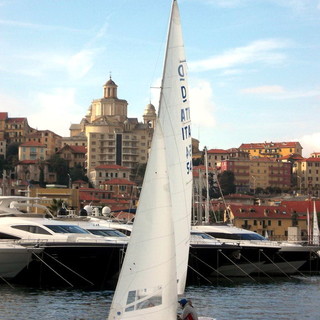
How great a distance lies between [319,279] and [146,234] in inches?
1539

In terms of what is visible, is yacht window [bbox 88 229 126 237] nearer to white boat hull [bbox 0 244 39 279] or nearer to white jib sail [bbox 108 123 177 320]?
white boat hull [bbox 0 244 39 279]

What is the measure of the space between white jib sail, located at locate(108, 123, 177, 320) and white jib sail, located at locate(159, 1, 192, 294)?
2.17 m

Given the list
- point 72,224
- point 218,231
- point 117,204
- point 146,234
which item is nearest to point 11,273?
point 72,224

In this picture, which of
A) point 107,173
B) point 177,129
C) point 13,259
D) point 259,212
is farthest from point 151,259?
point 107,173

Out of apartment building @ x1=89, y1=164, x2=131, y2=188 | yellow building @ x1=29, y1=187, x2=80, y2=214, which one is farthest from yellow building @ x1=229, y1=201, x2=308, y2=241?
apartment building @ x1=89, y1=164, x2=131, y2=188

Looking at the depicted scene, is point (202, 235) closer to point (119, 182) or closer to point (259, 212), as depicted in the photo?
point (259, 212)

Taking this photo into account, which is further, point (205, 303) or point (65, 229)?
point (65, 229)

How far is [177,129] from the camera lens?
975 inches

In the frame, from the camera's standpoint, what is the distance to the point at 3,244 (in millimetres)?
43969

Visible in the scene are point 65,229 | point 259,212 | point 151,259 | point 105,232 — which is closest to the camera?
point 151,259

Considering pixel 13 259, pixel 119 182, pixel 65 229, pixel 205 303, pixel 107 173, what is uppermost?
pixel 107 173

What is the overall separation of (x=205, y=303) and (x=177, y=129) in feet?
52.8

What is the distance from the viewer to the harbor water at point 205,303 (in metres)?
34.3

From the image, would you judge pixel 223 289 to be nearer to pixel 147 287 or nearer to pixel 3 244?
pixel 3 244
